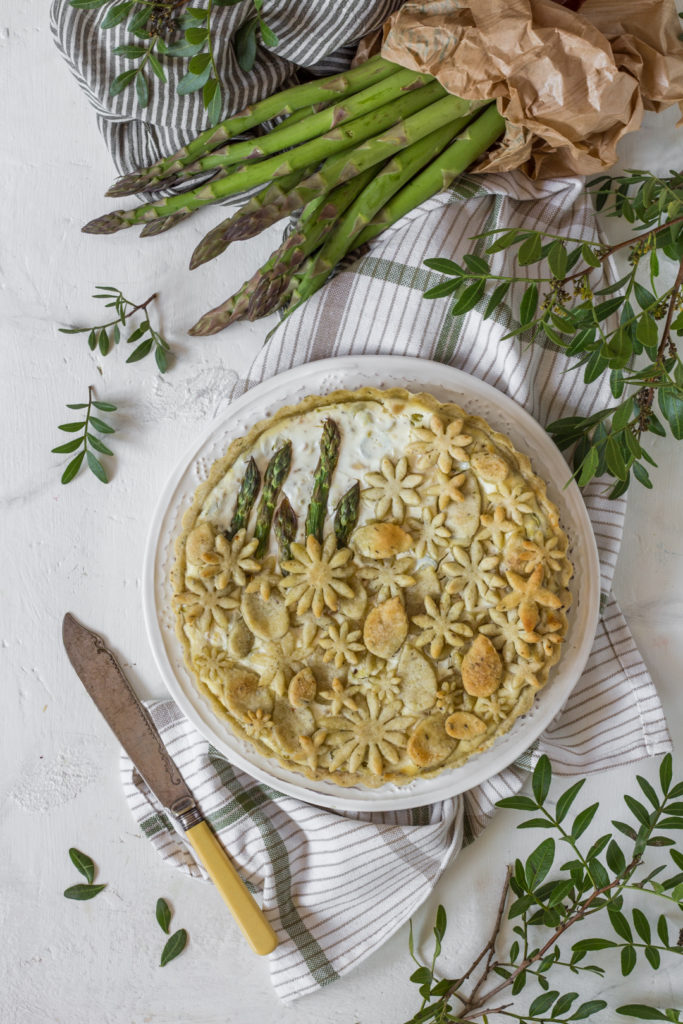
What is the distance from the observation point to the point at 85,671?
97.0 inches

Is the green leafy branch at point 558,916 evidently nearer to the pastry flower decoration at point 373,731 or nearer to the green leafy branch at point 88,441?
the pastry flower decoration at point 373,731

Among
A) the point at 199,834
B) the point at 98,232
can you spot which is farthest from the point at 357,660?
the point at 98,232

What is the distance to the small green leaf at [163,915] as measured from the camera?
248 cm

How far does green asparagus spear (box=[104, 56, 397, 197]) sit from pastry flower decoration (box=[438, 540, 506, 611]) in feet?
4.35

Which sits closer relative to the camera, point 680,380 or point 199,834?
point 680,380

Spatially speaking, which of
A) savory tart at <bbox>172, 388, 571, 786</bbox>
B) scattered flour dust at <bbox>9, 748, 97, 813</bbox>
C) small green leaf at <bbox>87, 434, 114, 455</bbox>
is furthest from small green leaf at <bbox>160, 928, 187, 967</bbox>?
small green leaf at <bbox>87, 434, 114, 455</bbox>

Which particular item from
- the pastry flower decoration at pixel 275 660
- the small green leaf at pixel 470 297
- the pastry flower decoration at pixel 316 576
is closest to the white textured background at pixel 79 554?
the pastry flower decoration at pixel 275 660

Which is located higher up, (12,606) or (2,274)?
(2,274)

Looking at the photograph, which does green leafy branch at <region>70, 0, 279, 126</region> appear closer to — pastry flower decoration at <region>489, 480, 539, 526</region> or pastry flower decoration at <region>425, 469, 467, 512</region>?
pastry flower decoration at <region>425, 469, 467, 512</region>

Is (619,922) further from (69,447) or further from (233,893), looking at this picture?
(69,447)

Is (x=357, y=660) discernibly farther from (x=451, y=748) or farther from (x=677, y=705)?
(x=677, y=705)

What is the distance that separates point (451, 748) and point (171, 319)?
1550 mm

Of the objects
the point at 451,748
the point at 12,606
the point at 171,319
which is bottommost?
the point at 451,748

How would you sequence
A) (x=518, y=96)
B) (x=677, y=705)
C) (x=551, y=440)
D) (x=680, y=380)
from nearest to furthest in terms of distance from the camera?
(x=680, y=380) → (x=518, y=96) → (x=551, y=440) → (x=677, y=705)
